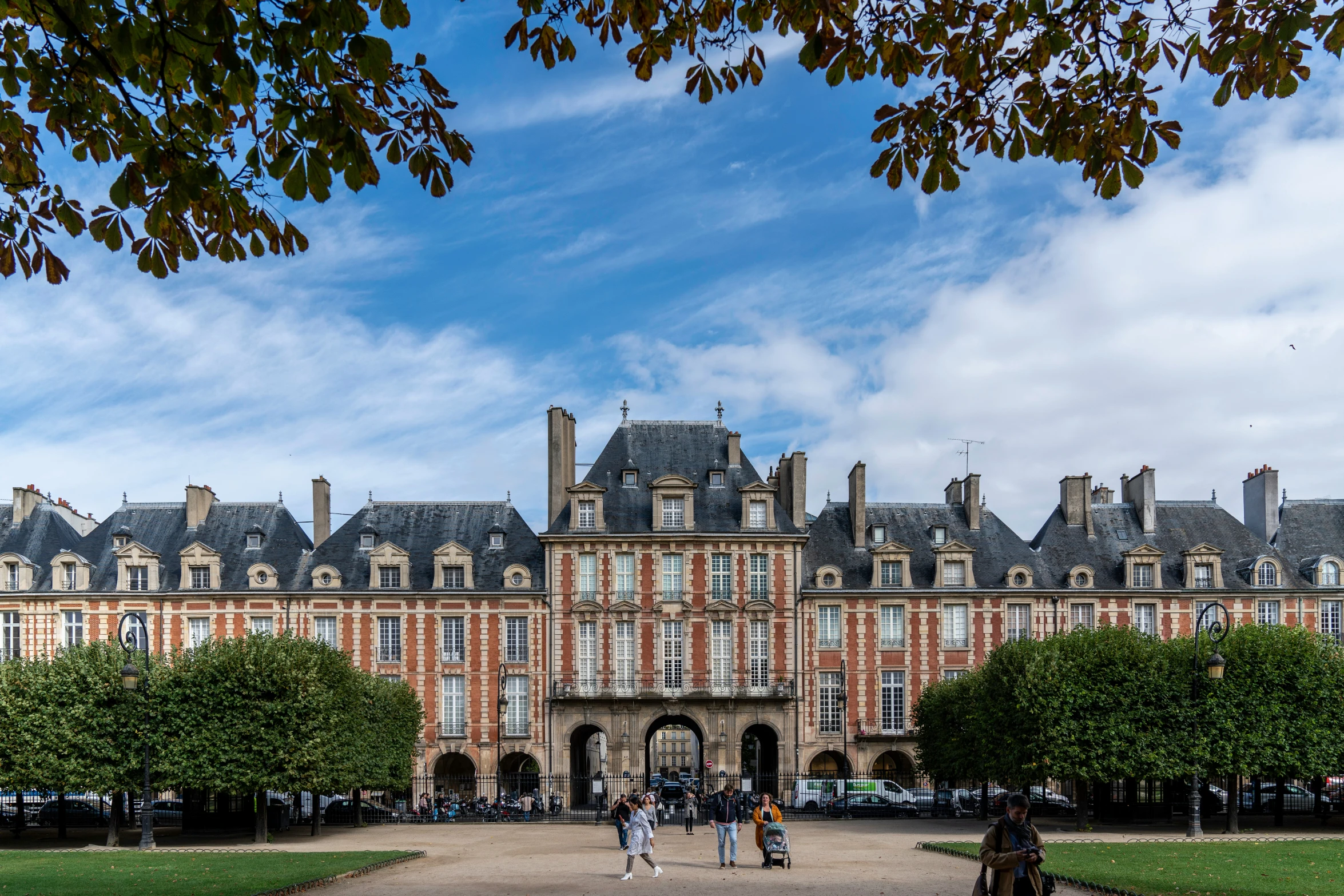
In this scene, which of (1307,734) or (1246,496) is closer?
(1307,734)

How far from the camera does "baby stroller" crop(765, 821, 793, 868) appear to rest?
21.3 metres

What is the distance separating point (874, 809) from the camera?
36.8 meters

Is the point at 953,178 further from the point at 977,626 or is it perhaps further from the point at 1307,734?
the point at 977,626

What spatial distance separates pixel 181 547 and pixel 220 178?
42595 mm

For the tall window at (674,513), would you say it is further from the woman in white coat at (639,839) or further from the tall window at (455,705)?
the woman in white coat at (639,839)

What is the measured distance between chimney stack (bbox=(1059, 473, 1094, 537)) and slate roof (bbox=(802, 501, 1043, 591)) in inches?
92.7

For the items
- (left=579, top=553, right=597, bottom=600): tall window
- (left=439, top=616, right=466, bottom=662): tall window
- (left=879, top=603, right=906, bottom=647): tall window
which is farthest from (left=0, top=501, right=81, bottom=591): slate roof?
(left=879, top=603, right=906, bottom=647): tall window

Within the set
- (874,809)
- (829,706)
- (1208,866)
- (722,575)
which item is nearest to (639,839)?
(1208,866)

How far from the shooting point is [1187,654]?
29922mm

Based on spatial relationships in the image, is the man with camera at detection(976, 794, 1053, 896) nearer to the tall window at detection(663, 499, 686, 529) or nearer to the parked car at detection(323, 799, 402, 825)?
the parked car at detection(323, 799, 402, 825)

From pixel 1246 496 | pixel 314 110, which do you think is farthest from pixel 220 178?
pixel 1246 496

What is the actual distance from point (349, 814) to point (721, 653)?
14.5 meters

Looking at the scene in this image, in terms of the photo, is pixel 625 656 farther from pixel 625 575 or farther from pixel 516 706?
pixel 516 706

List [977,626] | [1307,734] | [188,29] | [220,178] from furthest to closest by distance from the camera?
[977,626] → [1307,734] → [220,178] → [188,29]
